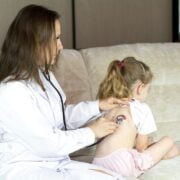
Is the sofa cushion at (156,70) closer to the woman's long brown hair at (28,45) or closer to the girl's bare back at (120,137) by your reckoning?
the girl's bare back at (120,137)

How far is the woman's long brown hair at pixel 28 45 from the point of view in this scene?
5.30 ft

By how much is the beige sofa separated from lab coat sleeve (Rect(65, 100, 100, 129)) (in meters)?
0.33

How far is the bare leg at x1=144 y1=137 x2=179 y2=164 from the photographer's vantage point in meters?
1.94

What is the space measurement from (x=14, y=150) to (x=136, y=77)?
2.31ft

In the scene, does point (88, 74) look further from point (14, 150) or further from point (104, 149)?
point (14, 150)

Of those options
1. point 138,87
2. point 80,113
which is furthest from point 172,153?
point 80,113

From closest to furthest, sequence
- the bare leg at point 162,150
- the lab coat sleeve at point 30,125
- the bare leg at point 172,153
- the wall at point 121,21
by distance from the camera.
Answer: the lab coat sleeve at point 30,125, the bare leg at point 162,150, the bare leg at point 172,153, the wall at point 121,21

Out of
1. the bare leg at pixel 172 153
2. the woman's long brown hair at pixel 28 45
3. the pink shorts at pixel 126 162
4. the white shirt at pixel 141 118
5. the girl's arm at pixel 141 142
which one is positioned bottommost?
the bare leg at pixel 172 153

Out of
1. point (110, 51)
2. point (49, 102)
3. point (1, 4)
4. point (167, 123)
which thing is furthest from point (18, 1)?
point (49, 102)

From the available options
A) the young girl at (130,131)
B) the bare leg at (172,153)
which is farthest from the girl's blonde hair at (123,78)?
the bare leg at (172,153)

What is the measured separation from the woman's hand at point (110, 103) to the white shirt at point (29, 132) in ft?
1.17

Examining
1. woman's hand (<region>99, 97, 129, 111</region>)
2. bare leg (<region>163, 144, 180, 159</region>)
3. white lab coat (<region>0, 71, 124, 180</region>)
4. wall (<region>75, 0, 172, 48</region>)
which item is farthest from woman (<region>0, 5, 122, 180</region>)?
wall (<region>75, 0, 172, 48</region>)

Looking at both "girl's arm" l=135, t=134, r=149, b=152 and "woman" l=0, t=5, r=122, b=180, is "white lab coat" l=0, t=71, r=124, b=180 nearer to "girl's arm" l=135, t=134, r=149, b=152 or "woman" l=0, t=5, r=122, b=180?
"woman" l=0, t=5, r=122, b=180

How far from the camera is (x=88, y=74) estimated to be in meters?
2.45
